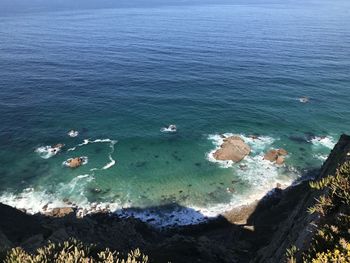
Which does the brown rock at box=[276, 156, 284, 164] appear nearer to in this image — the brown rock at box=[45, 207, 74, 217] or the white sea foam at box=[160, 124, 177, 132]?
the white sea foam at box=[160, 124, 177, 132]

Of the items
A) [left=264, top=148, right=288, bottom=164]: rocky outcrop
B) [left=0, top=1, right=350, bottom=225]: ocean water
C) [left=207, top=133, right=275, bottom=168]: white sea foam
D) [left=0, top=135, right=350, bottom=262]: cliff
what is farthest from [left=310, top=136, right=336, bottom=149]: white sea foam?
[left=0, top=135, right=350, bottom=262]: cliff

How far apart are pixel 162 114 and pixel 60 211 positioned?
113 feet

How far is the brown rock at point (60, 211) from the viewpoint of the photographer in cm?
4873

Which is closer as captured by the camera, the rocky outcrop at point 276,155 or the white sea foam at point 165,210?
the white sea foam at point 165,210

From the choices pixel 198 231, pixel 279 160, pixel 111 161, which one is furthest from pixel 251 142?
pixel 111 161

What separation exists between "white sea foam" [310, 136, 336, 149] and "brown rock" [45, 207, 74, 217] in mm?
47202

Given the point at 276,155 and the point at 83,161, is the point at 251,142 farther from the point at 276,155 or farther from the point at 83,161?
the point at 83,161

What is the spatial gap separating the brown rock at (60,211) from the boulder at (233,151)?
1064 inches

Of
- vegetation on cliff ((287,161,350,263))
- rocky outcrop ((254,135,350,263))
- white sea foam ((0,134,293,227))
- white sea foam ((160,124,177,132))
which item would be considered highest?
vegetation on cliff ((287,161,350,263))

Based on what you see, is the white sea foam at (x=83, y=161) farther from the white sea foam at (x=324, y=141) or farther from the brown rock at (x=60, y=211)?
the white sea foam at (x=324, y=141)

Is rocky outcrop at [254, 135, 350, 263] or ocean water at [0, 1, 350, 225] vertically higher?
rocky outcrop at [254, 135, 350, 263]

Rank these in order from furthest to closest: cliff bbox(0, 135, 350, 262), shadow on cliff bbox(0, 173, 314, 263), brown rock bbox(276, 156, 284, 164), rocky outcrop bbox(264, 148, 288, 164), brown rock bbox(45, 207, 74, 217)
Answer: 1. rocky outcrop bbox(264, 148, 288, 164)
2. brown rock bbox(276, 156, 284, 164)
3. brown rock bbox(45, 207, 74, 217)
4. shadow on cliff bbox(0, 173, 314, 263)
5. cliff bbox(0, 135, 350, 262)

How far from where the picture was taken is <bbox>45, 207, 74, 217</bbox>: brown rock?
160 ft

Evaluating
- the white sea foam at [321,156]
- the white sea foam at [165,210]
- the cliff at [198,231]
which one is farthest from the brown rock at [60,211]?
the white sea foam at [321,156]
